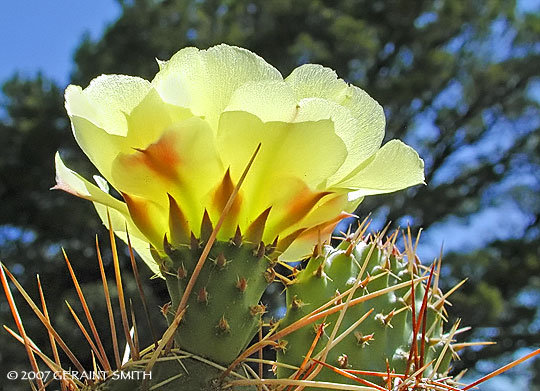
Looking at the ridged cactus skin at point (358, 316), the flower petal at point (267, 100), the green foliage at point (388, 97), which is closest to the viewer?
the flower petal at point (267, 100)

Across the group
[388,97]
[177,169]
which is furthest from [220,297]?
[388,97]

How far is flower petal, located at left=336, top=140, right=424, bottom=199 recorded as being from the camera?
32cm

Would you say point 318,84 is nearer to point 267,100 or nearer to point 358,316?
point 267,100

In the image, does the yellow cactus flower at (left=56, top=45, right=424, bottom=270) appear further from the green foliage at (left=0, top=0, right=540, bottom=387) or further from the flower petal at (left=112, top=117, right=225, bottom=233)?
the green foliage at (left=0, top=0, right=540, bottom=387)

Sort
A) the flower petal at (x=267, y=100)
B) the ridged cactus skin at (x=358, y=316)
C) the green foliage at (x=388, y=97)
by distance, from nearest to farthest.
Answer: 1. the flower petal at (x=267, y=100)
2. the ridged cactus skin at (x=358, y=316)
3. the green foliage at (x=388, y=97)

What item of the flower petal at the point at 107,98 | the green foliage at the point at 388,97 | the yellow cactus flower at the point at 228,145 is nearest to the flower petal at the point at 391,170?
the yellow cactus flower at the point at 228,145

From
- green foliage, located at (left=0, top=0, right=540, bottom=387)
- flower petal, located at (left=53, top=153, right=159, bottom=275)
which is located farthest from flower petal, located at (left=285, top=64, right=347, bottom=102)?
green foliage, located at (left=0, top=0, right=540, bottom=387)

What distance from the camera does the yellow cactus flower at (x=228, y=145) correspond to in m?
0.30

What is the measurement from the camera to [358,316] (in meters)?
0.44

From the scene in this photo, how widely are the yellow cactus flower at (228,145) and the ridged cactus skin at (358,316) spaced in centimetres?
8

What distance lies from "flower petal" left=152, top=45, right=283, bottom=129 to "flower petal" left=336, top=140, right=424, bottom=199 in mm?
69

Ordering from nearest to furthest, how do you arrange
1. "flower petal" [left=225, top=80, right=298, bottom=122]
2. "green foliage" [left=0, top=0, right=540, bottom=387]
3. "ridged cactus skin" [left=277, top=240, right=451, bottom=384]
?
1. "flower petal" [left=225, top=80, right=298, bottom=122]
2. "ridged cactus skin" [left=277, top=240, right=451, bottom=384]
3. "green foliage" [left=0, top=0, right=540, bottom=387]

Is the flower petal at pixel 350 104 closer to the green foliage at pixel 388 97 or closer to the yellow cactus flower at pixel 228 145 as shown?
the yellow cactus flower at pixel 228 145

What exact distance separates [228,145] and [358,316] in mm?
194
